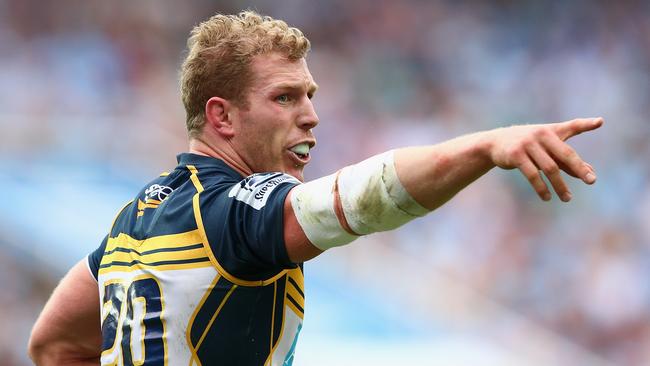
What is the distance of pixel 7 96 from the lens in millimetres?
11836

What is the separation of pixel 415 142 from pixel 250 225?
8.92 meters

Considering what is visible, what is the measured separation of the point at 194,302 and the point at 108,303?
1.53 ft

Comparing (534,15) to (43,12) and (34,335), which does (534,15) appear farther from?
(34,335)

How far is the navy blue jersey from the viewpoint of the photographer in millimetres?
3270

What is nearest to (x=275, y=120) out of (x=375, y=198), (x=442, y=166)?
(x=375, y=198)

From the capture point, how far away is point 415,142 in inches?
474

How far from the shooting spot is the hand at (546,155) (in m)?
2.58

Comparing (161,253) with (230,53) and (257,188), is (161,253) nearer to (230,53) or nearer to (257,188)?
(257,188)

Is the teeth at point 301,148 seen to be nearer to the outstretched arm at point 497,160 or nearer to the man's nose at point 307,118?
the man's nose at point 307,118

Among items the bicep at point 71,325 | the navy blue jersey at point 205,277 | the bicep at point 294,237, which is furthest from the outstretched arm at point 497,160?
the bicep at point 71,325

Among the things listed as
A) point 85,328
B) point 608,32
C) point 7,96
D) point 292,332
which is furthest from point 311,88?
point 608,32

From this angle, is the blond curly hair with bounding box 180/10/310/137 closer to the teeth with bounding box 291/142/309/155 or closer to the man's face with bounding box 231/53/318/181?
the man's face with bounding box 231/53/318/181

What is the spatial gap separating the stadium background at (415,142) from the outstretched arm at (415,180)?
6.88 meters

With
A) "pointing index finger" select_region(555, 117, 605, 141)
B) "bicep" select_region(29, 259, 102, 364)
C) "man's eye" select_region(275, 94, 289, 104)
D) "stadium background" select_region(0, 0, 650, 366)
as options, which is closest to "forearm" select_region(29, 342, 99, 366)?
"bicep" select_region(29, 259, 102, 364)
